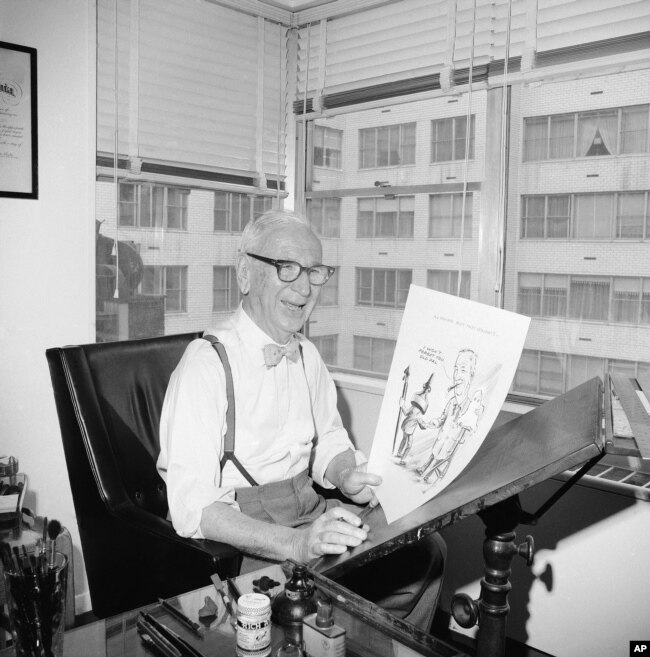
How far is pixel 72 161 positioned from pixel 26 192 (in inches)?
8.0

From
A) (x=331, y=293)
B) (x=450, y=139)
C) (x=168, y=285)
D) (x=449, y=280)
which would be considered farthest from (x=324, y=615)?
(x=331, y=293)

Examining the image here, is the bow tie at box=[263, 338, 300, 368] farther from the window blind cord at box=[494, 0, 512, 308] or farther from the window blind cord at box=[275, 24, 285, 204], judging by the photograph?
the window blind cord at box=[275, 24, 285, 204]

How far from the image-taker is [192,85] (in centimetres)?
286

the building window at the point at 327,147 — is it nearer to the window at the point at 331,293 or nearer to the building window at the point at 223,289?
the window at the point at 331,293

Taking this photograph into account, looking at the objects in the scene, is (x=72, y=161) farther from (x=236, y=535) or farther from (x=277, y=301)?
(x=236, y=535)

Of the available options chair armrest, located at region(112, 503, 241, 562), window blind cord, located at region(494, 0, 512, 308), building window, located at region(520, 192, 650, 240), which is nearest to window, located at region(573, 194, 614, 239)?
building window, located at region(520, 192, 650, 240)

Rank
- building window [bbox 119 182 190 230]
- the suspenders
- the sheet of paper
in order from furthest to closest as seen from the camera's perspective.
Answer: building window [bbox 119 182 190 230] < the suspenders < the sheet of paper

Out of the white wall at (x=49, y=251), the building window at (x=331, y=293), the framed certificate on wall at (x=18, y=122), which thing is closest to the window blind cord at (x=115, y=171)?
the white wall at (x=49, y=251)

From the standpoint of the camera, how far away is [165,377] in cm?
203

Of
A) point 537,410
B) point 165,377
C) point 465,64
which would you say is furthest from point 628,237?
point 165,377

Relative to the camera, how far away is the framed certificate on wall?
2291 mm

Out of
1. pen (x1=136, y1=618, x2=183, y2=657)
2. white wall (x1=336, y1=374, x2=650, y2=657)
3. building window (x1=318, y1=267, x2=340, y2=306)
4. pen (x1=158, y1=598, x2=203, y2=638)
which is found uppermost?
building window (x1=318, y1=267, x2=340, y2=306)

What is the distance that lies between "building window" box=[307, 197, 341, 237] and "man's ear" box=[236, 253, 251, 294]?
1307 mm

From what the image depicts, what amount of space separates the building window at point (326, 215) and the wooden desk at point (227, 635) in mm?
2217
